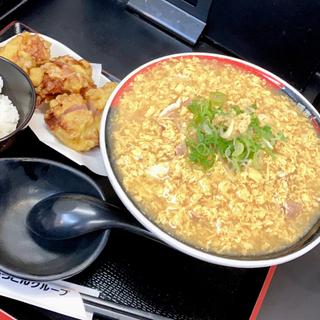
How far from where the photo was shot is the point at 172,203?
1352 mm

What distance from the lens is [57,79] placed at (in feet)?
5.65

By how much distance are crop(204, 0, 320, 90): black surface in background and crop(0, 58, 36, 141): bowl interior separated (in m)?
0.96

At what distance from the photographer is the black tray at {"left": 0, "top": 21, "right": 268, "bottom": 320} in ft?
4.83

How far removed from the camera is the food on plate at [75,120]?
1.63 m

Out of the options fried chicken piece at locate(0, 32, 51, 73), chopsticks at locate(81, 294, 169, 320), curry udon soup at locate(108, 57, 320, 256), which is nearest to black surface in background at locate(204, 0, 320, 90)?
curry udon soup at locate(108, 57, 320, 256)

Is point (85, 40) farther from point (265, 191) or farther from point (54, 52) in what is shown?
point (265, 191)

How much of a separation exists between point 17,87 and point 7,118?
12 cm

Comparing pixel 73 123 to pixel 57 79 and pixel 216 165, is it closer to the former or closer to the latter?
pixel 57 79

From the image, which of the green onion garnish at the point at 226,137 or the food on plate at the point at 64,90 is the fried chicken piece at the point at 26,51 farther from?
the green onion garnish at the point at 226,137

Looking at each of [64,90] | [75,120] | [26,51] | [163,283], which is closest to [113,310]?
[163,283]

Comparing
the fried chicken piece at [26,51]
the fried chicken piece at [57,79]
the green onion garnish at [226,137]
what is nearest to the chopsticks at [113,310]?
the green onion garnish at [226,137]

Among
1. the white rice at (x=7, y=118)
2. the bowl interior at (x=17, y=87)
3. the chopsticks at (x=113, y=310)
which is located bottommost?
the chopsticks at (x=113, y=310)

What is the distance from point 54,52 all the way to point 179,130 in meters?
0.72

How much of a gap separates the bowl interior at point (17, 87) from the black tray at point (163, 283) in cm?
43
